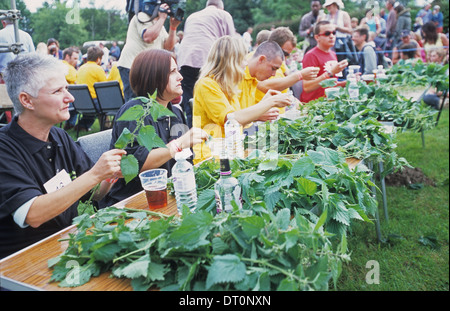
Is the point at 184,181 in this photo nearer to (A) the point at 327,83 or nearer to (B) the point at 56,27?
(A) the point at 327,83

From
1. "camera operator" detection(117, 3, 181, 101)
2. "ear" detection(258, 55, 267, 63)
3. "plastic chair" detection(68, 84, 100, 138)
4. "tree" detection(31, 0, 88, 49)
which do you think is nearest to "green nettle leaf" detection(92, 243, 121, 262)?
"ear" detection(258, 55, 267, 63)

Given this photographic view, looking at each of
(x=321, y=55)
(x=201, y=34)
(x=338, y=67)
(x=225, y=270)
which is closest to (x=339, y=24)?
(x=321, y=55)

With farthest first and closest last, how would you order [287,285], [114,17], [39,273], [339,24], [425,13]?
[425,13]
[114,17]
[339,24]
[39,273]
[287,285]

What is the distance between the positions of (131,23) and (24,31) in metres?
1.17

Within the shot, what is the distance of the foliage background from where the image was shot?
3.79m

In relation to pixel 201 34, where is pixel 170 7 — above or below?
above

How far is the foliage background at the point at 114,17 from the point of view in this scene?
3785 mm

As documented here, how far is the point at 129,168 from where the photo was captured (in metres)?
1.40

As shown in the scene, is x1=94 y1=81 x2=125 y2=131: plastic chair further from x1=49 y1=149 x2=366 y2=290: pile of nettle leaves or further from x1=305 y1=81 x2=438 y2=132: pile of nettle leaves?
x1=49 y1=149 x2=366 y2=290: pile of nettle leaves

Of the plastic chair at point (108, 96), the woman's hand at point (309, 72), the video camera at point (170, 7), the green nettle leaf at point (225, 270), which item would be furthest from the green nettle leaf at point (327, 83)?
the green nettle leaf at point (225, 270)

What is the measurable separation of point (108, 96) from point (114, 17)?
434cm

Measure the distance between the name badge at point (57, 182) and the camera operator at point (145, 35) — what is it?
2139 millimetres

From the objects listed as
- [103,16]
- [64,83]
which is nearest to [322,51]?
[64,83]
